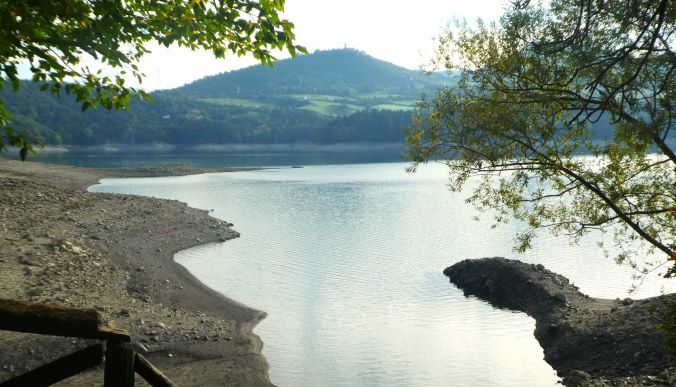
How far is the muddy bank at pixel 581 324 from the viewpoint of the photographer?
15797mm

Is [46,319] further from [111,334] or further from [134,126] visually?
[134,126]

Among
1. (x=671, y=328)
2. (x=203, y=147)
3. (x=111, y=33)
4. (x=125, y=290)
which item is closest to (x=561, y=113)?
(x=671, y=328)

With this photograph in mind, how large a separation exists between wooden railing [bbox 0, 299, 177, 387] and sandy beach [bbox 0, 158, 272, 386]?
728cm

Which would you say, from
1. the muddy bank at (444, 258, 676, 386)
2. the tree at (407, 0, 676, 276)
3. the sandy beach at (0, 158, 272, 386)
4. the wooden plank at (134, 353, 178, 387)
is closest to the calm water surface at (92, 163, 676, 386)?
the muddy bank at (444, 258, 676, 386)

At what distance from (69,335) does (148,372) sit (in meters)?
1.10

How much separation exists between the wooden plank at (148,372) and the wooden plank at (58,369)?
534 millimetres

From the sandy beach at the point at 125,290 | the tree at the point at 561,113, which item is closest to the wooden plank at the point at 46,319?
the sandy beach at the point at 125,290

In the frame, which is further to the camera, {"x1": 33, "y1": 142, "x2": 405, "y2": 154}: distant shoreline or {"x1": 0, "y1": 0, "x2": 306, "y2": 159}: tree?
{"x1": 33, "y1": 142, "x2": 405, "y2": 154}: distant shoreline

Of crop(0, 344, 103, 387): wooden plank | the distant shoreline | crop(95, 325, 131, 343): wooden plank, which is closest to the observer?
crop(95, 325, 131, 343): wooden plank

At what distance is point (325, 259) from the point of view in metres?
33.0

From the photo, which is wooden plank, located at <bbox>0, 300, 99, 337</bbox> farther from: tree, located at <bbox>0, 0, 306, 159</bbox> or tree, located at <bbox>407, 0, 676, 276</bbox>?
tree, located at <bbox>407, 0, 676, 276</bbox>

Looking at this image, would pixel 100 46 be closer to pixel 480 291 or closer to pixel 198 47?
pixel 198 47

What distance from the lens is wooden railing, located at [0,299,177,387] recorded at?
5.46 metres

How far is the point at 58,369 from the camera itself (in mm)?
5914
